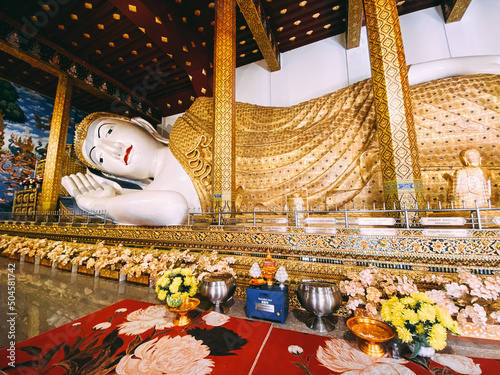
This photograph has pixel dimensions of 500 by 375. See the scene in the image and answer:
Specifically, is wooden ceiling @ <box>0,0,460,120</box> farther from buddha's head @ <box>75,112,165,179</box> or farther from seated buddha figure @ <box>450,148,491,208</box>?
seated buddha figure @ <box>450,148,491,208</box>

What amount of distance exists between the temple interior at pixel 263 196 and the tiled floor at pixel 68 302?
0.02 m

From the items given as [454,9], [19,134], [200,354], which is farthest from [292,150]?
[19,134]

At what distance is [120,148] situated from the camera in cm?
366

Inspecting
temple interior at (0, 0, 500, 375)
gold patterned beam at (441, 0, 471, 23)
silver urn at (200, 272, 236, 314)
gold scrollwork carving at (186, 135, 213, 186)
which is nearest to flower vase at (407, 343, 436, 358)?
temple interior at (0, 0, 500, 375)

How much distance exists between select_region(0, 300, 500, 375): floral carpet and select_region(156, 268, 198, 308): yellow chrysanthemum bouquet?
5.5 inches

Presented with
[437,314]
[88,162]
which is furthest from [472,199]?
[88,162]

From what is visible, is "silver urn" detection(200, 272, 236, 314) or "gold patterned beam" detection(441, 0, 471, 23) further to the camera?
"gold patterned beam" detection(441, 0, 471, 23)

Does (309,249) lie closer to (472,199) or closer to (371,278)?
(371,278)

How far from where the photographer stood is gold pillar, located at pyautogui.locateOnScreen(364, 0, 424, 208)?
1904 millimetres

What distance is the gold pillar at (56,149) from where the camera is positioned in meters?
4.83

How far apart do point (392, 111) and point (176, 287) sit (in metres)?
2.33

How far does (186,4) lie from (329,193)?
4.21 meters

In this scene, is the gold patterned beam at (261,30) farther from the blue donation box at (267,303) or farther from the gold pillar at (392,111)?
the blue donation box at (267,303)

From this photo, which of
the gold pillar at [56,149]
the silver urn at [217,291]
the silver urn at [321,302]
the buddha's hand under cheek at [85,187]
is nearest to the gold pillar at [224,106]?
the silver urn at [217,291]
